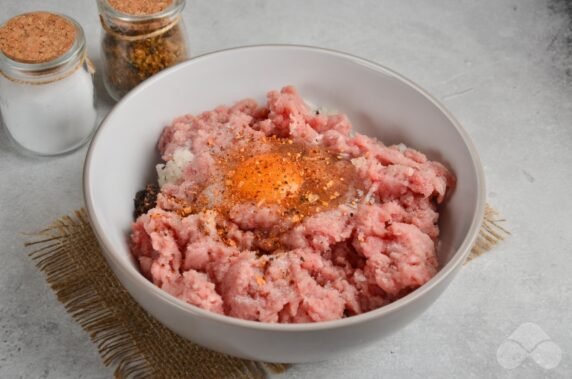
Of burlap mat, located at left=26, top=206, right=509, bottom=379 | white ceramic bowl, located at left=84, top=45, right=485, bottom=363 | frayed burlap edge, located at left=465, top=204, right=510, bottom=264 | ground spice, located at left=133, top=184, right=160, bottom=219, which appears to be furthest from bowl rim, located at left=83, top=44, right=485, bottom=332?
frayed burlap edge, located at left=465, top=204, right=510, bottom=264

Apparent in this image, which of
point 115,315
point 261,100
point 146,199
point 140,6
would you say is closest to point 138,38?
point 140,6

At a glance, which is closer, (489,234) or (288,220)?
(288,220)

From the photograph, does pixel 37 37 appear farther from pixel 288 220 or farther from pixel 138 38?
pixel 288 220

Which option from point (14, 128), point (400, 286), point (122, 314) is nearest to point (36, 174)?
point (14, 128)

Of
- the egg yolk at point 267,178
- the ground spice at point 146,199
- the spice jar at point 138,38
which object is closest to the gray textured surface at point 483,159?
the spice jar at point 138,38

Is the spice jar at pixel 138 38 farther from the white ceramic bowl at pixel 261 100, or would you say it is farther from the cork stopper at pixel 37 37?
the white ceramic bowl at pixel 261 100
